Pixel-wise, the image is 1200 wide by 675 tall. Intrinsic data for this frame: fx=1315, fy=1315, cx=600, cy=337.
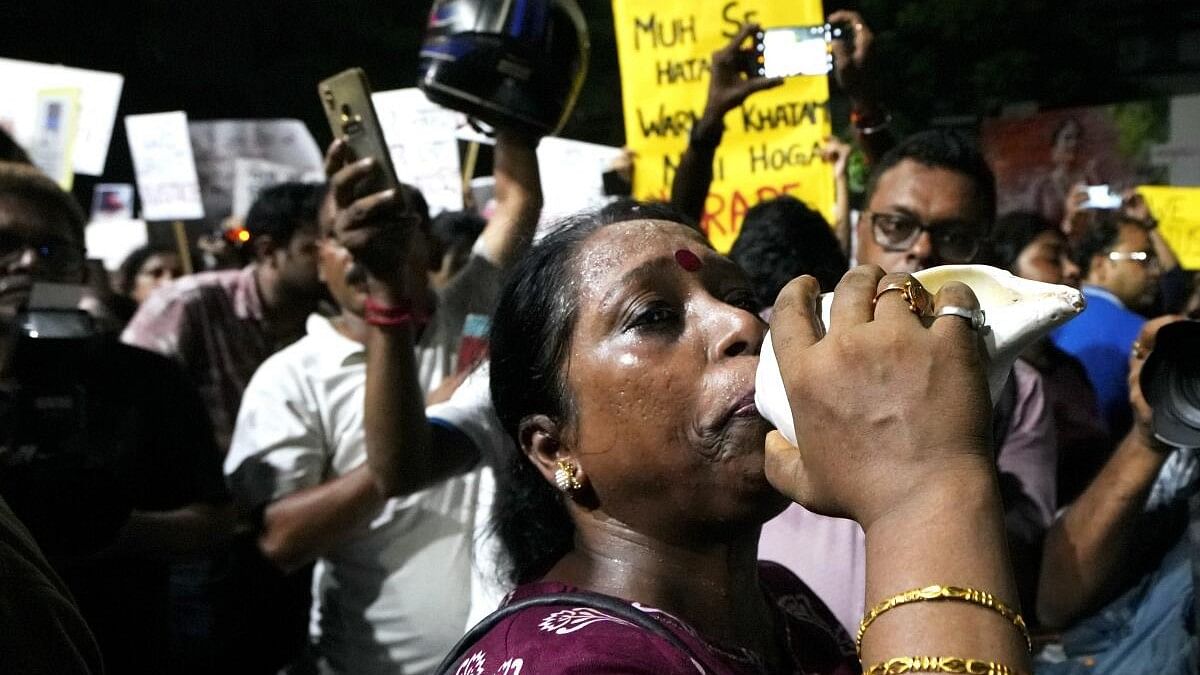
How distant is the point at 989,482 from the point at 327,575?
2.57 m

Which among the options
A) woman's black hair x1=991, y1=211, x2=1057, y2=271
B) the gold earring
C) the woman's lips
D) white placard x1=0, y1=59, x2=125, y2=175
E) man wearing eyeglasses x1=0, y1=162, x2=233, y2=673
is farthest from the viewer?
white placard x1=0, y1=59, x2=125, y2=175

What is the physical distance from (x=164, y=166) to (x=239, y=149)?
0.40 m

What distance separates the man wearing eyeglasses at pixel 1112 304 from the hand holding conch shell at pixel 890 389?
328 cm

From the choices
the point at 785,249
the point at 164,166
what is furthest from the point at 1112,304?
the point at 164,166

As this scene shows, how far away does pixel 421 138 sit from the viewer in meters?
4.59

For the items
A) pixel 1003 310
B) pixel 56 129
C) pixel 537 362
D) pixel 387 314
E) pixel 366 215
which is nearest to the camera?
pixel 1003 310

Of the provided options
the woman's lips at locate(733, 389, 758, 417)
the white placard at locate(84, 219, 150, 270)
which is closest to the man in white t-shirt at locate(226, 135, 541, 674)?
the woman's lips at locate(733, 389, 758, 417)

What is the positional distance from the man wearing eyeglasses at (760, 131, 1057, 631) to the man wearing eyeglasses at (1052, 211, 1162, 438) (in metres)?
1.24

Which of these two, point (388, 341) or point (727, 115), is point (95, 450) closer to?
point (388, 341)

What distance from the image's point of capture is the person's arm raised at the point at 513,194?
345 centimetres

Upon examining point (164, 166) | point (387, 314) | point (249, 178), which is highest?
point (387, 314)

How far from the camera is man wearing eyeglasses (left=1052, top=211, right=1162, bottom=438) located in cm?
447

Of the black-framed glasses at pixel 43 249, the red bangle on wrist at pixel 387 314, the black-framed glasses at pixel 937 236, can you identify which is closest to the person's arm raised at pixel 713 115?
the black-framed glasses at pixel 937 236

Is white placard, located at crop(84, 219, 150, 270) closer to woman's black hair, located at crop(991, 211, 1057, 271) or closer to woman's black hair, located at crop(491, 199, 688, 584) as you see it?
woman's black hair, located at crop(991, 211, 1057, 271)
